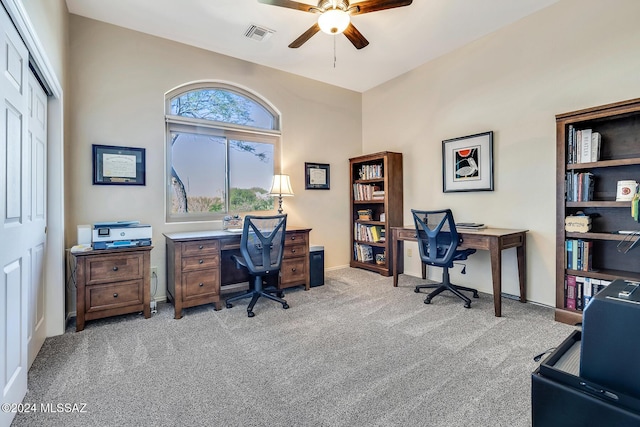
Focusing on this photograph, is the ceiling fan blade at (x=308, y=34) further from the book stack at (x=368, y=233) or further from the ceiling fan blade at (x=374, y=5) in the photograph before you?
the book stack at (x=368, y=233)

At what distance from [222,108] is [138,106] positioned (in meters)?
0.92

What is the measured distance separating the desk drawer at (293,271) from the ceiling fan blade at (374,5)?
99.5 inches

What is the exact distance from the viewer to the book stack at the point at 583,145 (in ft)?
8.23

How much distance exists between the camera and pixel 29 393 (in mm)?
1671

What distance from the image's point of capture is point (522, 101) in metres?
3.13

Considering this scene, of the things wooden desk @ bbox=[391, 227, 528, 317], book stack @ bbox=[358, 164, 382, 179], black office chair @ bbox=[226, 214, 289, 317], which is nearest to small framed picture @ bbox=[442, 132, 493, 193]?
wooden desk @ bbox=[391, 227, 528, 317]

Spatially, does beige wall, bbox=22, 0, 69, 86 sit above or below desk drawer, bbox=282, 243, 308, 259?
above

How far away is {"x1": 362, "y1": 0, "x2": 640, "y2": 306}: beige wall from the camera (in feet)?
8.64

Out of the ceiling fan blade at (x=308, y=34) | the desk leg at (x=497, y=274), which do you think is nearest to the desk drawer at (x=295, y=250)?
the desk leg at (x=497, y=274)

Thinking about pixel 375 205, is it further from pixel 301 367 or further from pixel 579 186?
pixel 301 367

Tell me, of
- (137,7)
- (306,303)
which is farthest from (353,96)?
(306,303)

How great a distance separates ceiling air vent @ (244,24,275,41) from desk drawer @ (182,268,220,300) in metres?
2.47

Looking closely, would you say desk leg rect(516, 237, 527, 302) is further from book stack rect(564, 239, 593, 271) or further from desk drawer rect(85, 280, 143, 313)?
desk drawer rect(85, 280, 143, 313)

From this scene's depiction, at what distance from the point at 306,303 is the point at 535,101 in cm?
307
